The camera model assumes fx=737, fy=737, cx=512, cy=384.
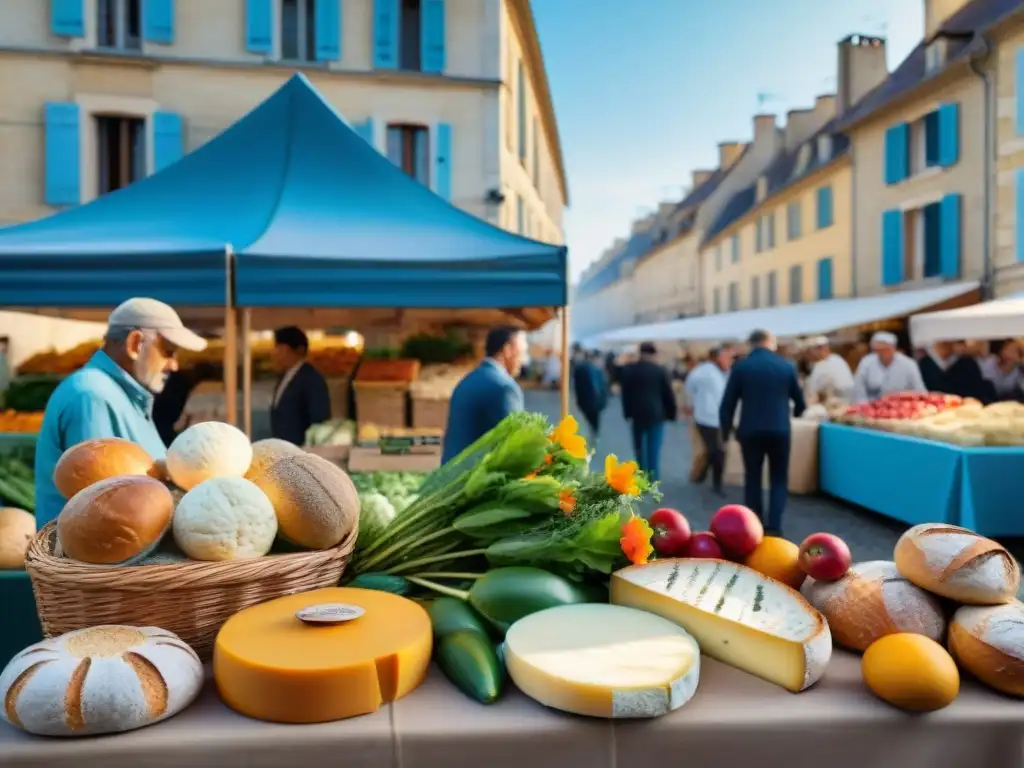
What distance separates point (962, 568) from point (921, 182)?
17.6 meters

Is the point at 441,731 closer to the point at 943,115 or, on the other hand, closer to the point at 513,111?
the point at 513,111

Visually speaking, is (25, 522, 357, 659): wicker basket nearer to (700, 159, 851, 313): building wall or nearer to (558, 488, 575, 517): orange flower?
(558, 488, 575, 517): orange flower

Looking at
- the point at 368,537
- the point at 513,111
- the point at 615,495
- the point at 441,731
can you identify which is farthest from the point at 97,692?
the point at 513,111

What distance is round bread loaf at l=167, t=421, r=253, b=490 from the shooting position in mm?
1619

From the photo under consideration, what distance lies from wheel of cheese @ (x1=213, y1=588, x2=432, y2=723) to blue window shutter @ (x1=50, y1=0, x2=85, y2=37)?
46.2 ft

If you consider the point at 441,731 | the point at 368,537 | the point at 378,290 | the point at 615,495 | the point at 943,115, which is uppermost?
the point at 943,115

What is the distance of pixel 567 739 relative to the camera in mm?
1290

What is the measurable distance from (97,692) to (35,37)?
14526 mm

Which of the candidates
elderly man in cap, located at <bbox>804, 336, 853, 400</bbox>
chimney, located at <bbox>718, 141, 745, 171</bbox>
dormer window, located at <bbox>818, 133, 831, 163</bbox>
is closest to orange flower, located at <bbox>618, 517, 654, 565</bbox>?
elderly man in cap, located at <bbox>804, 336, 853, 400</bbox>

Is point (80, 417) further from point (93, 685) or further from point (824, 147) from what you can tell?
point (824, 147)

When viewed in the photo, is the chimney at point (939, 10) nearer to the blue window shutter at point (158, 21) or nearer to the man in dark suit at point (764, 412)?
the man in dark suit at point (764, 412)

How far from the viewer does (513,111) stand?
15672 mm

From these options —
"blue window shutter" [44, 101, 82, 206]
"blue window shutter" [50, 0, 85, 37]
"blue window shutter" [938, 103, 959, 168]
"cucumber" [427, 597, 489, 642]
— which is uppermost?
"blue window shutter" [50, 0, 85, 37]

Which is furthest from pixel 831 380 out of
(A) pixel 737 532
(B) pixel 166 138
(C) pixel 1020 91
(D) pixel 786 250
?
(D) pixel 786 250
